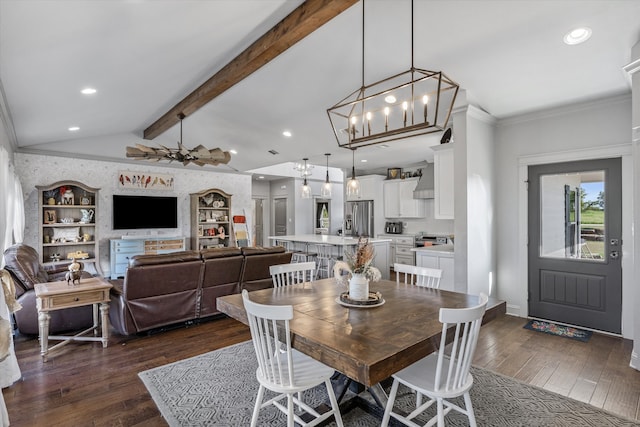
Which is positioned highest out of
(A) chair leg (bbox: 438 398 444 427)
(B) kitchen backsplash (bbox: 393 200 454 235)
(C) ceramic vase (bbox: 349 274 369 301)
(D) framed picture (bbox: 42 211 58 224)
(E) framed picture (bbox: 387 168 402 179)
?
(E) framed picture (bbox: 387 168 402 179)

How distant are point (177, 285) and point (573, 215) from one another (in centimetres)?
490

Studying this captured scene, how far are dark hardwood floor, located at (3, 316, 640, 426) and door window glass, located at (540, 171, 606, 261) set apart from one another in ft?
3.35

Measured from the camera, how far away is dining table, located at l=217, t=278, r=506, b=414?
4.90ft

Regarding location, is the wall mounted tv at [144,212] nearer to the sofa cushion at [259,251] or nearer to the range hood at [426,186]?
the sofa cushion at [259,251]

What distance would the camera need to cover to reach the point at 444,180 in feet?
15.4

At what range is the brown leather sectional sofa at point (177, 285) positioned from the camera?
360cm

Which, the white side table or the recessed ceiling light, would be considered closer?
the recessed ceiling light

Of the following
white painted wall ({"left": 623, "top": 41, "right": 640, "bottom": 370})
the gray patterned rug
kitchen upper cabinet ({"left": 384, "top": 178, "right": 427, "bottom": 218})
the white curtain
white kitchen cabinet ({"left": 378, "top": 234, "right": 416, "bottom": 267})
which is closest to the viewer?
the gray patterned rug

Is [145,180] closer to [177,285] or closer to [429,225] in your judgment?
[177,285]

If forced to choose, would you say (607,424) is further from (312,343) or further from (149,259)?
(149,259)

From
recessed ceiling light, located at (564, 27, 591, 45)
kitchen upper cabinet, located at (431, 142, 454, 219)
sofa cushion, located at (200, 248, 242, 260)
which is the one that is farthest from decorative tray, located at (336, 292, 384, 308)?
recessed ceiling light, located at (564, 27, 591, 45)

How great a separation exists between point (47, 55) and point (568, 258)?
5747mm

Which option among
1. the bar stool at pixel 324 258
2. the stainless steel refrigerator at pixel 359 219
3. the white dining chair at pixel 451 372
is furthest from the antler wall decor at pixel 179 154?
the stainless steel refrigerator at pixel 359 219

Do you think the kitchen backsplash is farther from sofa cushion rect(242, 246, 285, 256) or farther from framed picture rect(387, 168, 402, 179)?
sofa cushion rect(242, 246, 285, 256)
